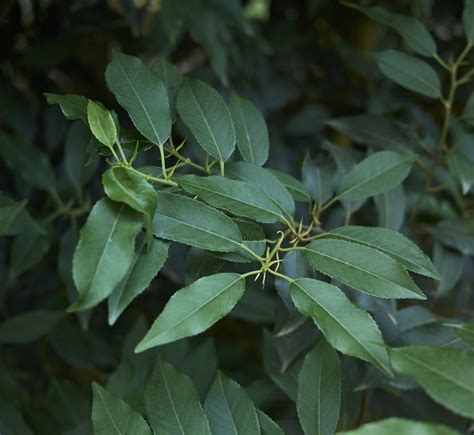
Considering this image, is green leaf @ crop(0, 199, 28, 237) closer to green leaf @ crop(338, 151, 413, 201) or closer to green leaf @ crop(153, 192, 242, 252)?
green leaf @ crop(153, 192, 242, 252)

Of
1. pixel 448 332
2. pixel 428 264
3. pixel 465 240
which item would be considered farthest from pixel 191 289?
pixel 465 240

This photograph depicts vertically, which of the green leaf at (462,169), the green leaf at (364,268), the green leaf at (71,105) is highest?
the green leaf at (71,105)

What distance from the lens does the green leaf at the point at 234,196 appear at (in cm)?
50

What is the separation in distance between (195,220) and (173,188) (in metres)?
0.04

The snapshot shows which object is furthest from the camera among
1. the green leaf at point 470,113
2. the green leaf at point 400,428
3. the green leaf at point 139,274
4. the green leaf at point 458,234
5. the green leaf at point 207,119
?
the green leaf at point 458,234

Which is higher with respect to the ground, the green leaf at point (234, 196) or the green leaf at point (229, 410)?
the green leaf at point (234, 196)

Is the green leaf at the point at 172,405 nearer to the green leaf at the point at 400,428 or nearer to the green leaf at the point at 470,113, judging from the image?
the green leaf at the point at 400,428

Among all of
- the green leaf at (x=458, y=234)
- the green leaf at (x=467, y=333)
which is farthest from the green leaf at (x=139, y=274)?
the green leaf at (x=458, y=234)

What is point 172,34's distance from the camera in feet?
2.85

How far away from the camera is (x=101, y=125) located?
481 millimetres

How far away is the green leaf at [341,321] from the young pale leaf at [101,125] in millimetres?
164

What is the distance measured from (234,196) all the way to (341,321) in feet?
0.40

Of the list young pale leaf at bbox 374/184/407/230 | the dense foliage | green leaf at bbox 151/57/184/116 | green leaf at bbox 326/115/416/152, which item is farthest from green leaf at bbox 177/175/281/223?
green leaf at bbox 326/115/416/152

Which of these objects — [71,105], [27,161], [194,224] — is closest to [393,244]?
[194,224]
